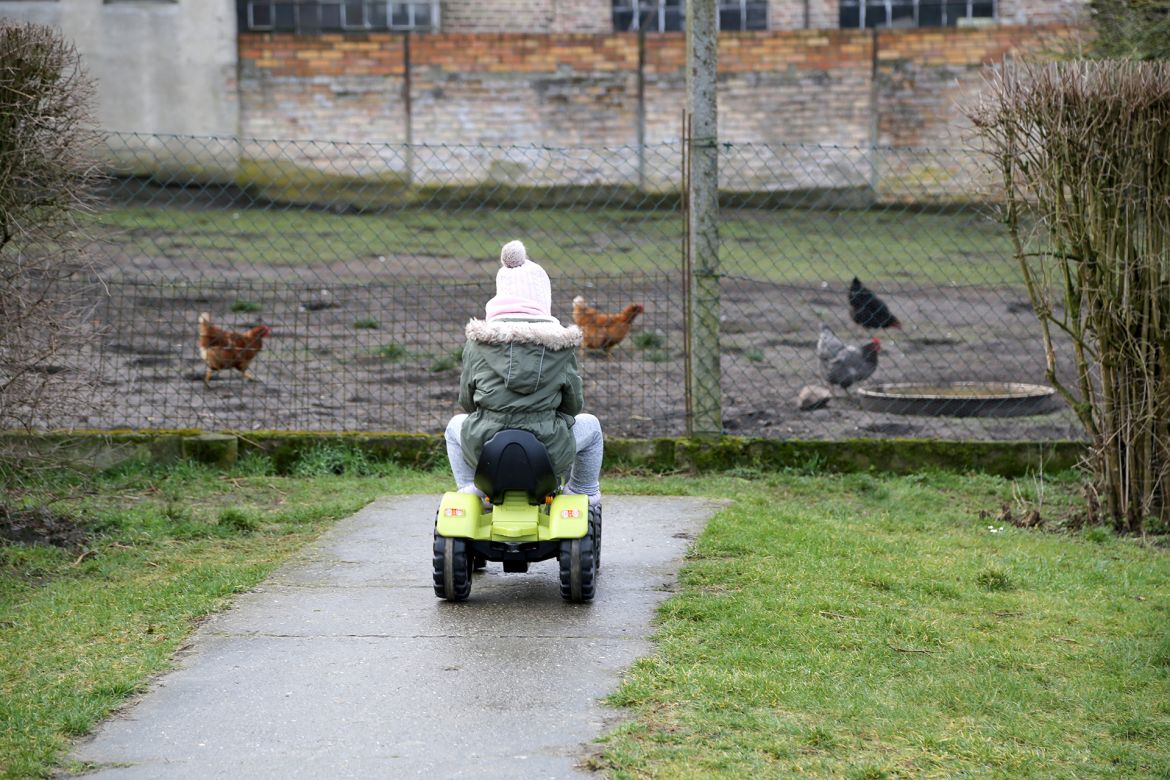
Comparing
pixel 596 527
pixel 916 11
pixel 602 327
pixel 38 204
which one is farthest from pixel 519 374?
pixel 916 11

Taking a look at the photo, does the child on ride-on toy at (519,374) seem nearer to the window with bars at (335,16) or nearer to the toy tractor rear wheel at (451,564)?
the toy tractor rear wheel at (451,564)

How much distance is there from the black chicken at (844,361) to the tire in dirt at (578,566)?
19.0ft

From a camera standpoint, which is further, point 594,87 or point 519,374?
point 594,87

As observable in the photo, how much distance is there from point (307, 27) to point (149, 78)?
10.5ft

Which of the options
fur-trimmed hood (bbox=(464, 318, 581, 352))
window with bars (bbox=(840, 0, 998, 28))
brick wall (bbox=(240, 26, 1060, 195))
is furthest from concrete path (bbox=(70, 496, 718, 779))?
window with bars (bbox=(840, 0, 998, 28))

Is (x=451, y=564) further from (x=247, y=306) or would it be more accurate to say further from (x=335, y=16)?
(x=335, y=16)

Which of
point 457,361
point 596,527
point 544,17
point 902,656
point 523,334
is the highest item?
point 544,17

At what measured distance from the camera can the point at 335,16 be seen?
2377 cm

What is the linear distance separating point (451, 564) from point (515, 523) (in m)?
0.32

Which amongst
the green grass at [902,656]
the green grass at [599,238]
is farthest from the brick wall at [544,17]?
the green grass at [902,656]

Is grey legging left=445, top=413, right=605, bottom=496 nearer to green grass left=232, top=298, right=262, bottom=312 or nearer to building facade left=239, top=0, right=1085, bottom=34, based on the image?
green grass left=232, top=298, right=262, bottom=312

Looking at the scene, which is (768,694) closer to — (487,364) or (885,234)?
(487,364)

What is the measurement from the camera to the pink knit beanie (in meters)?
5.42

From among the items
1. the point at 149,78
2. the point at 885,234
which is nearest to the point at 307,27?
the point at 149,78
